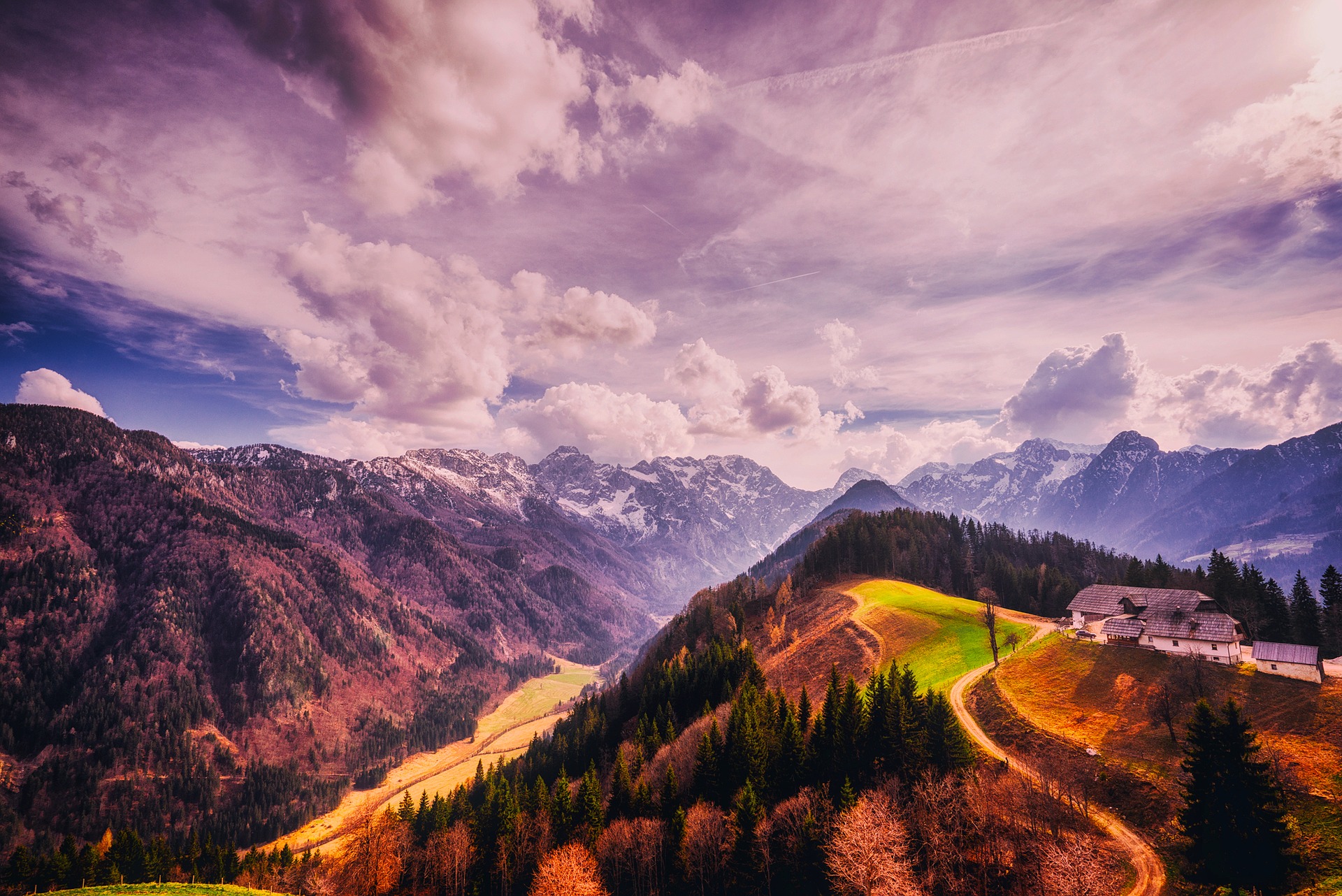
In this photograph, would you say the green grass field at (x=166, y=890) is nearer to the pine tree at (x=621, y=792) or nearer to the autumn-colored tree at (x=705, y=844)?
the pine tree at (x=621, y=792)

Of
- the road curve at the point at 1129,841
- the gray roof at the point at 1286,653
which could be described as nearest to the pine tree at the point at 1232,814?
the road curve at the point at 1129,841

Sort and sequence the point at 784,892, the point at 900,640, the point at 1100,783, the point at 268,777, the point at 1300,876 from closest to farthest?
the point at 1300,876, the point at 1100,783, the point at 784,892, the point at 900,640, the point at 268,777

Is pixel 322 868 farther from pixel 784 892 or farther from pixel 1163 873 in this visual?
pixel 1163 873

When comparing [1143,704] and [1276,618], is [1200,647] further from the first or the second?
[1276,618]

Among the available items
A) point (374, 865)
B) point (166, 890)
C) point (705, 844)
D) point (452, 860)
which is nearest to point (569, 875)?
point (705, 844)

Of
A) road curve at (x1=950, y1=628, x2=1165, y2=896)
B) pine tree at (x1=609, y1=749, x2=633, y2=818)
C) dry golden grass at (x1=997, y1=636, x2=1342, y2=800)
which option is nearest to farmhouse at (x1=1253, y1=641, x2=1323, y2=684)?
dry golden grass at (x1=997, y1=636, x2=1342, y2=800)

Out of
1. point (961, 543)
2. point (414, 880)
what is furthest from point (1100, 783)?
point (961, 543)
